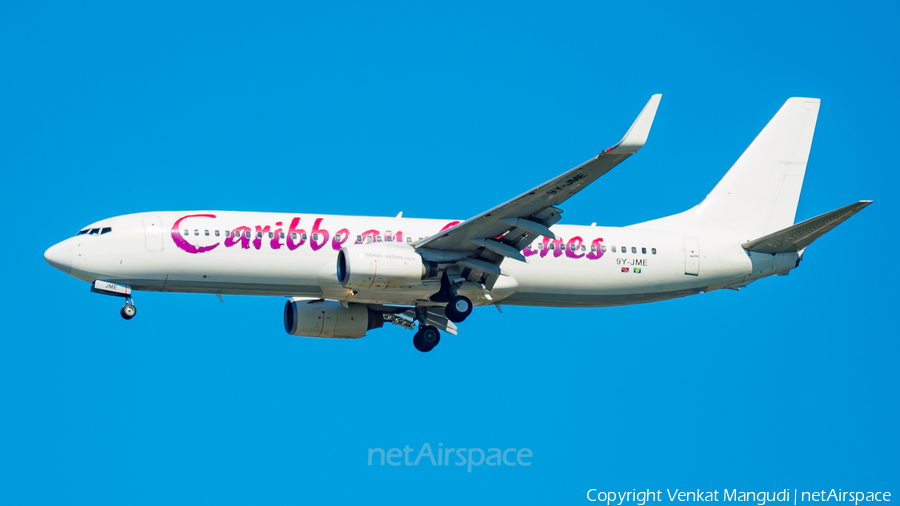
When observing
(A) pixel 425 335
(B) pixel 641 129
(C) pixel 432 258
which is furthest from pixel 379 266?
(B) pixel 641 129

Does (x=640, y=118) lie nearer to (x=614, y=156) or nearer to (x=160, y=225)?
(x=614, y=156)

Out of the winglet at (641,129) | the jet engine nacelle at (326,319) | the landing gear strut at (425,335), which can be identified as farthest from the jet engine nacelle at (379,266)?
the winglet at (641,129)

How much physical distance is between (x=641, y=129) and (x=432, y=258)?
1102cm

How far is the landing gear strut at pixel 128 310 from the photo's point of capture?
38.1 m

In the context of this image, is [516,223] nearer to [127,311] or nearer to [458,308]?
[458,308]

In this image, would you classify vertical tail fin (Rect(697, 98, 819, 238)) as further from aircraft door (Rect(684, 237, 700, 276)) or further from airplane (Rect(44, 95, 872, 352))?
aircraft door (Rect(684, 237, 700, 276))

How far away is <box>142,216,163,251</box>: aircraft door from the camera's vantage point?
37656mm

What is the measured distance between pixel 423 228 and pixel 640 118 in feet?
42.8

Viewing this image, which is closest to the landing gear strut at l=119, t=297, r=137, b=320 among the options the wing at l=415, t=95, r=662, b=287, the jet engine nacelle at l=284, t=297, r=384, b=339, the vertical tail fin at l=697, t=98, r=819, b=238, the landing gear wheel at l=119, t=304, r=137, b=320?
the landing gear wheel at l=119, t=304, r=137, b=320

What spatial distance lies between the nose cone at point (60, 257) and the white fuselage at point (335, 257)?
7cm

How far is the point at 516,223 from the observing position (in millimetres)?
35062

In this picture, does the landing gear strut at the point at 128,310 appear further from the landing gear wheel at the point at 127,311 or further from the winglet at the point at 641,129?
the winglet at the point at 641,129

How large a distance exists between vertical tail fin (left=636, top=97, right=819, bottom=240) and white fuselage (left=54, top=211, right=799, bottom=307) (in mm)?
1746

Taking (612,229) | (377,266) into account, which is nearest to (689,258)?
(612,229)
